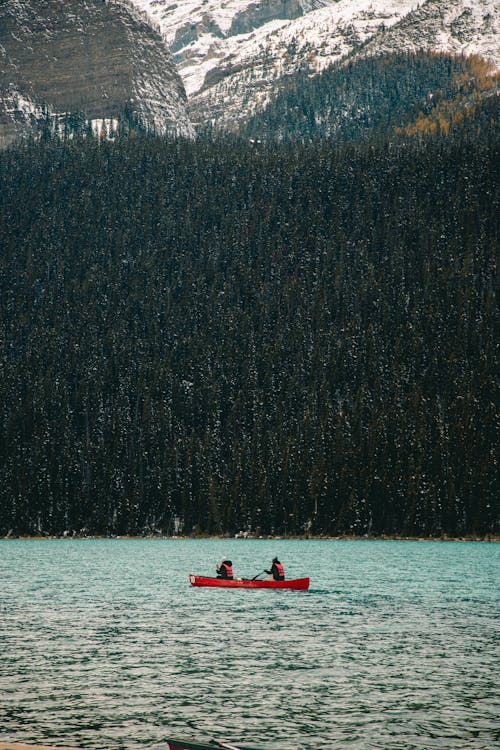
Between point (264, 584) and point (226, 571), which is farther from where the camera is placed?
point (226, 571)

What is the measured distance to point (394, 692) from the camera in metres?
41.7

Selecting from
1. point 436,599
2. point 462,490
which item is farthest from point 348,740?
point 462,490

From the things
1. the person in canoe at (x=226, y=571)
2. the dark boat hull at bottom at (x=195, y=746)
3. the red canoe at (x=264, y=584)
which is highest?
the person in canoe at (x=226, y=571)

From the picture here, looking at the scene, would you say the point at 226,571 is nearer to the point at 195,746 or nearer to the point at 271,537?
the point at 195,746

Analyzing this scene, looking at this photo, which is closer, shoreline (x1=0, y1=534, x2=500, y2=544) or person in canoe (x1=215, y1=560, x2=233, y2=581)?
person in canoe (x1=215, y1=560, x2=233, y2=581)

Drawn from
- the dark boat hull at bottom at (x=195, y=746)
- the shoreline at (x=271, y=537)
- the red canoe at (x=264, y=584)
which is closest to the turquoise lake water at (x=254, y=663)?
the red canoe at (x=264, y=584)

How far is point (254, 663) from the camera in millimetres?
48094

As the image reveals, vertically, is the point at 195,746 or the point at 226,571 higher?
the point at 226,571

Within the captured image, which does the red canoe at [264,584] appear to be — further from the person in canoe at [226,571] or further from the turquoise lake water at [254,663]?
the turquoise lake water at [254,663]

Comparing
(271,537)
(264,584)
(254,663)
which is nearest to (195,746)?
(254,663)

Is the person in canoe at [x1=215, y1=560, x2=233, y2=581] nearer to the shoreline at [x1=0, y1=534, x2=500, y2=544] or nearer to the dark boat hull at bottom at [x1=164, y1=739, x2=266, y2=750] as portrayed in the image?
the dark boat hull at bottom at [x1=164, y1=739, x2=266, y2=750]

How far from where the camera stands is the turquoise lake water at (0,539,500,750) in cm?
3528

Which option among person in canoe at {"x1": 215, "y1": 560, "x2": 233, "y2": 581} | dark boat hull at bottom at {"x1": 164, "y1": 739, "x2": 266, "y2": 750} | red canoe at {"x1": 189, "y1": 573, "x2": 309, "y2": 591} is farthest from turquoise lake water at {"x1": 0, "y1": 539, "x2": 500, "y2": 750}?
dark boat hull at bottom at {"x1": 164, "y1": 739, "x2": 266, "y2": 750}

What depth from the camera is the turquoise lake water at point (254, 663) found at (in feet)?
116
